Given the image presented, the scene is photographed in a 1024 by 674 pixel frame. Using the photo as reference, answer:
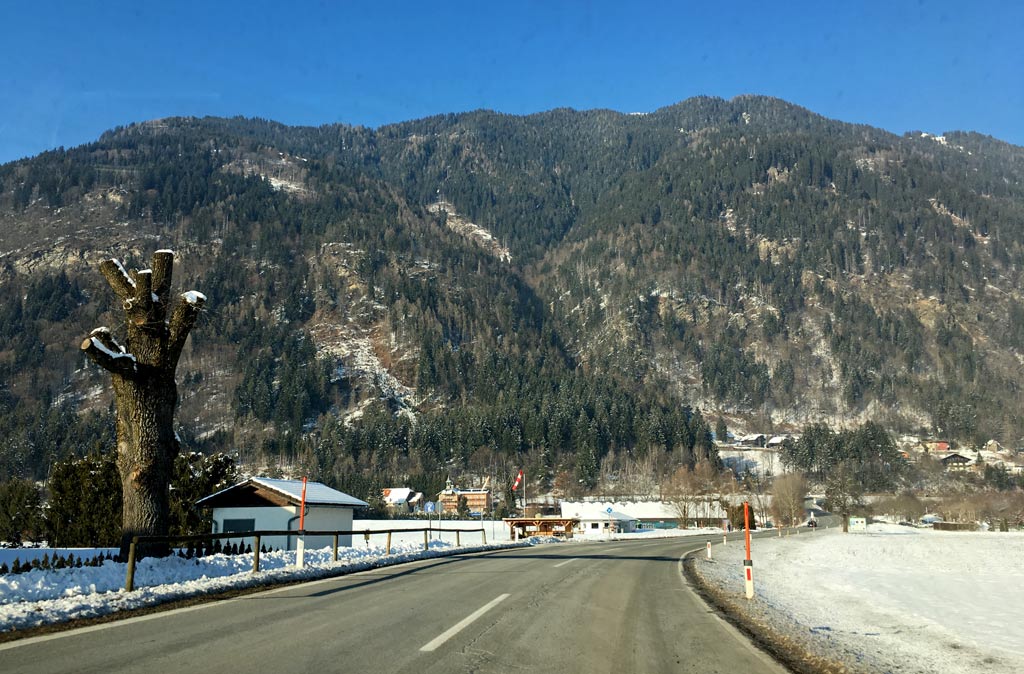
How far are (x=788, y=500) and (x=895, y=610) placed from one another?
396 ft

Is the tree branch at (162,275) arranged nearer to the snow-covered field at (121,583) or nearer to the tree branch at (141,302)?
the tree branch at (141,302)

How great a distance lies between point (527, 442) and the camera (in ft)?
575

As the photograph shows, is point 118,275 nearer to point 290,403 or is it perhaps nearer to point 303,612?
point 303,612

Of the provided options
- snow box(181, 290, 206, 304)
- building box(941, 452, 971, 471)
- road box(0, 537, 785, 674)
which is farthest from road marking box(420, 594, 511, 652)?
building box(941, 452, 971, 471)

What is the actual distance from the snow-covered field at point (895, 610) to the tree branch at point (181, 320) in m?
15.5

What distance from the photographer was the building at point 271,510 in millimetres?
42781

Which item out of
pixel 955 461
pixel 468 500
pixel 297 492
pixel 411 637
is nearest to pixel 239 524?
pixel 297 492

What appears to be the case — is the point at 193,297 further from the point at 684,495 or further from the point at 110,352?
the point at 684,495

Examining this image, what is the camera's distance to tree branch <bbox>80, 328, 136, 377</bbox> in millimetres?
16125

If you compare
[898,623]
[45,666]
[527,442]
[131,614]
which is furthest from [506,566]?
[527,442]

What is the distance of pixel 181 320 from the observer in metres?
18.2

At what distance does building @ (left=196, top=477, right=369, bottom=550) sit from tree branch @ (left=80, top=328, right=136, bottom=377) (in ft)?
88.7

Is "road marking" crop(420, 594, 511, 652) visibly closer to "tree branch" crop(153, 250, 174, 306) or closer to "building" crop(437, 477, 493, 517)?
"tree branch" crop(153, 250, 174, 306)

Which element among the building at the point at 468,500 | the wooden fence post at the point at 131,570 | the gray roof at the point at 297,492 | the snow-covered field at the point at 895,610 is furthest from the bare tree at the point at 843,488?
the wooden fence post at the point at 131,570
